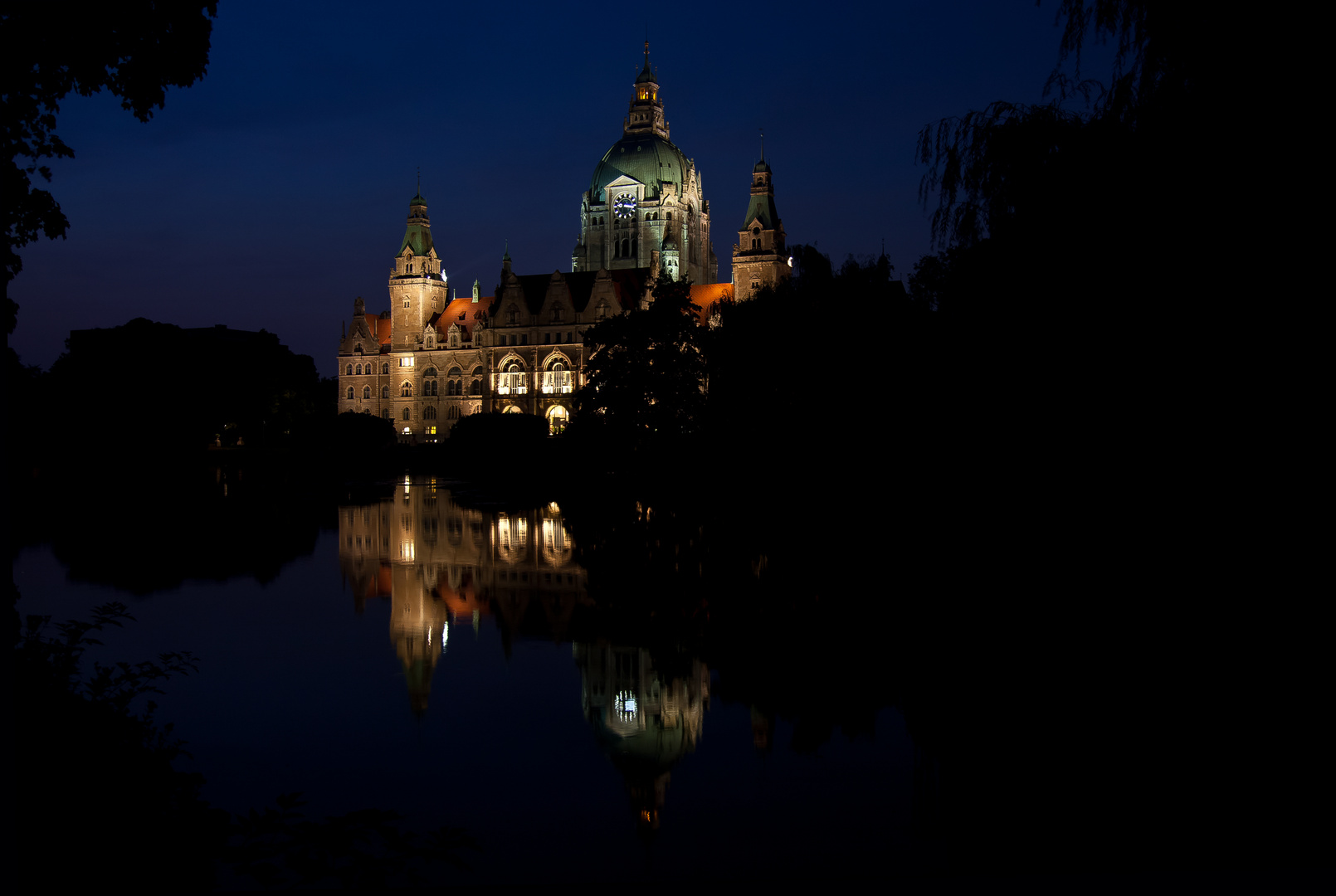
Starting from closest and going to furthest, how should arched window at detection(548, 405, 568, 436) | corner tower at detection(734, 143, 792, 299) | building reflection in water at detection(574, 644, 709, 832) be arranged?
building reflection in water at detection(574, 644, 709, 832) < corner tower at detection(734, 143, 792, 299) < arched window at detection(548, 405, 568, 436)

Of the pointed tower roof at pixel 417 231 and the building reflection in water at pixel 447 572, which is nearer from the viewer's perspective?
the building reflection in water at pixel 447 572

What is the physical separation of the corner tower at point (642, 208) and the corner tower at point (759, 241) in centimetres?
2623

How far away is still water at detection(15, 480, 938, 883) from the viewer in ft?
27.6

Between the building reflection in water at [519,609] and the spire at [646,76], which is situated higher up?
the spire at [646,76]

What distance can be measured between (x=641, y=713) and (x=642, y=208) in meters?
113

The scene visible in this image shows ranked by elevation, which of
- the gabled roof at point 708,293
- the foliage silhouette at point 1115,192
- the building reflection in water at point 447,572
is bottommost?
the building reflection in water at point 447,572

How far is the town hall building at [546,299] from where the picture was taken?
102 metres

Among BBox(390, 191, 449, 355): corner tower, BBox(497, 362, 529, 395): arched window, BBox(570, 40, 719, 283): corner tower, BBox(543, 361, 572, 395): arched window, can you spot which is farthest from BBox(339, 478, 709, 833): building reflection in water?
BBox(570, 40, 719, 283): corner tower

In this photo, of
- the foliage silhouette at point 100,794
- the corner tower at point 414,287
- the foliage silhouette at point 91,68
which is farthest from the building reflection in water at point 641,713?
the corner tower at point 414,287

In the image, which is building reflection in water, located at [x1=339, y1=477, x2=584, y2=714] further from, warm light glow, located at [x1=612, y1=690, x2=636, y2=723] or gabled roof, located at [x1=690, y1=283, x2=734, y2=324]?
gabled roof, located at [x1=690, y1=283, x2=734, y2=324]

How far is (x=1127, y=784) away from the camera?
867 cm

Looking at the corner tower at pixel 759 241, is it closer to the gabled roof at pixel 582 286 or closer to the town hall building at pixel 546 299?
the town hall building at pixel 546 299

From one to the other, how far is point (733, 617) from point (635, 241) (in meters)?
108

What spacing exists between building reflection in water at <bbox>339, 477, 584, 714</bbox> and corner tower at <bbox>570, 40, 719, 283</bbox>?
86.8 meters
